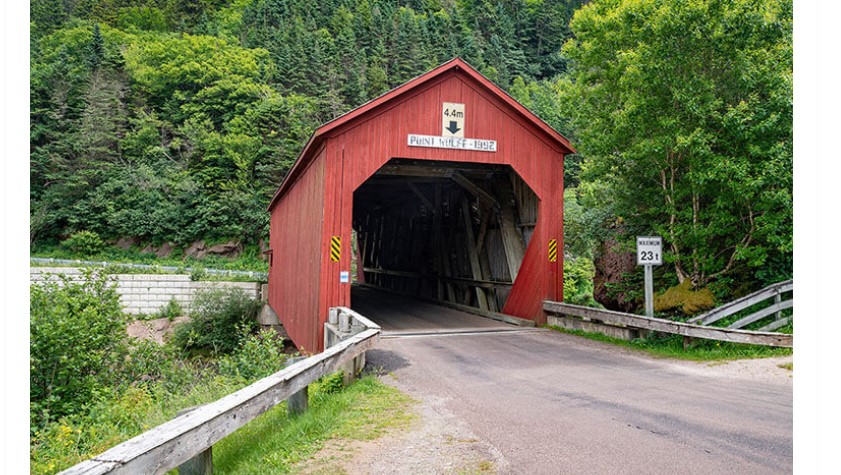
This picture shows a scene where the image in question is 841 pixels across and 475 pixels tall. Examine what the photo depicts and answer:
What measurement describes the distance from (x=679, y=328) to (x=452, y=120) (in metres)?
5.58

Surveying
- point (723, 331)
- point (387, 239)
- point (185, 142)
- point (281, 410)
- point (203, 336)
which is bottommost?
point (203, 336)

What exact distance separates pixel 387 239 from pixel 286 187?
651 centimetres

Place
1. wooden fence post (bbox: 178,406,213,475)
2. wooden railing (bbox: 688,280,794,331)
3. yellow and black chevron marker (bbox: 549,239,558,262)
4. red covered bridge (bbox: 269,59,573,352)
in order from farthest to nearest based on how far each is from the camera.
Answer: yellow and black chevron marker (bbox: 549,239,558,262) → red covered bridge (bbox: 269,59,573,352) → wooden railing (bbox: 688,280,794,331) → wooden fence post (bbox: 178,406,213,475)

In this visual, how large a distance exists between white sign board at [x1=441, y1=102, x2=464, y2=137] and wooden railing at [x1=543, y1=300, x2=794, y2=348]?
12.8ft

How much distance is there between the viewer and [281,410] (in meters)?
5.20

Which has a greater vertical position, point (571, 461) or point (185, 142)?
point (185, 142)

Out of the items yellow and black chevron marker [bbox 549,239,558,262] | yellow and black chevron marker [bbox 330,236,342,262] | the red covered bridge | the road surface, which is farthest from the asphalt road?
yellow and black chevron marker [bbox 549,239,558,262]

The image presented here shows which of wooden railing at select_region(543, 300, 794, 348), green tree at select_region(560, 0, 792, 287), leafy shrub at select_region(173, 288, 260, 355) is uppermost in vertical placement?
green tree at select_region(560, 0, 792, 287)

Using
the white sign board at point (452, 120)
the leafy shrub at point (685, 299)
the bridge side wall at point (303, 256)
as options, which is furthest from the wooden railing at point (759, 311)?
the bridge side wall at point (303, 256)

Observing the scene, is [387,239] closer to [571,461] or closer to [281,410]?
[281,410]

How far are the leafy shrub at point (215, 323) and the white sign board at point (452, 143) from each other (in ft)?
28.6

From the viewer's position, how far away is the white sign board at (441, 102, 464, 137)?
1083cm

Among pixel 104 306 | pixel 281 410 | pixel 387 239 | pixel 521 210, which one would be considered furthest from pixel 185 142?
pixel 281 410

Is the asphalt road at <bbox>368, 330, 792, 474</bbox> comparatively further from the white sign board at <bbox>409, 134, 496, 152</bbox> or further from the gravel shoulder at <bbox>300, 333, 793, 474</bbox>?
the white sign board at <bbox>409, 134, 496, 152</bbox>
